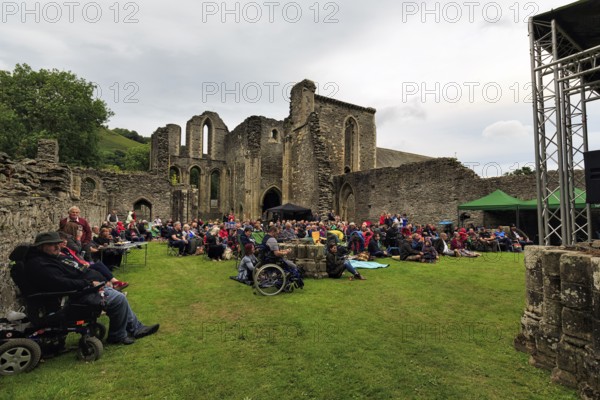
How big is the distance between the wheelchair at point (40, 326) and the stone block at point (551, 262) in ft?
16.4

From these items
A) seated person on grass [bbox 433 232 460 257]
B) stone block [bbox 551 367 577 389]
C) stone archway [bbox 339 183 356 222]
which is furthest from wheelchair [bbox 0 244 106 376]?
stone archway [bbox 339 183 356 222]

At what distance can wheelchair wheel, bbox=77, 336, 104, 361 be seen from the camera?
144 inches

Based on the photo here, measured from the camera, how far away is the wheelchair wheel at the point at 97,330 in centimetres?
397

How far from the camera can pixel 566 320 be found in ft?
10.7

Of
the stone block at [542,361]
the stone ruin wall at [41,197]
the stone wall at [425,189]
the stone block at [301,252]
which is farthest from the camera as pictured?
the stone wall at [425,189]

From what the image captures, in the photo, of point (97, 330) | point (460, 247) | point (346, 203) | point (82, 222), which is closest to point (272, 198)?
point (346, 203)

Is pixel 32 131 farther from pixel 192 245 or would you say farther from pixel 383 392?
pixel 383 392

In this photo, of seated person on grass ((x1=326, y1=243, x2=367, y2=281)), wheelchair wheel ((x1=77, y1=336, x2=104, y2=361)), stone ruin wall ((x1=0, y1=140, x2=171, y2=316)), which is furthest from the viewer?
seated person on grass ((x1=326, y1=243, x2=367, y2=281))

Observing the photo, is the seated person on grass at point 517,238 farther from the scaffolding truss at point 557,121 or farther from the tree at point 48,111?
the tree at point 48,111

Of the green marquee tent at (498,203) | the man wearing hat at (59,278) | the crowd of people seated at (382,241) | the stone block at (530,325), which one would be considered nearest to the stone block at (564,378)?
the stone block at (530,325)

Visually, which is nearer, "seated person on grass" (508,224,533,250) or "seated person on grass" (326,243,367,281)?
"seated person on grass" (326,243,367,281)

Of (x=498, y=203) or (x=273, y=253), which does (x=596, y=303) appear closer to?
(x=273, y=253)

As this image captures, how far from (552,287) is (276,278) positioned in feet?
15.1

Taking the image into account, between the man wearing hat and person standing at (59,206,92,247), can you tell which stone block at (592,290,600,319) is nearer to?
the man wearing hat
